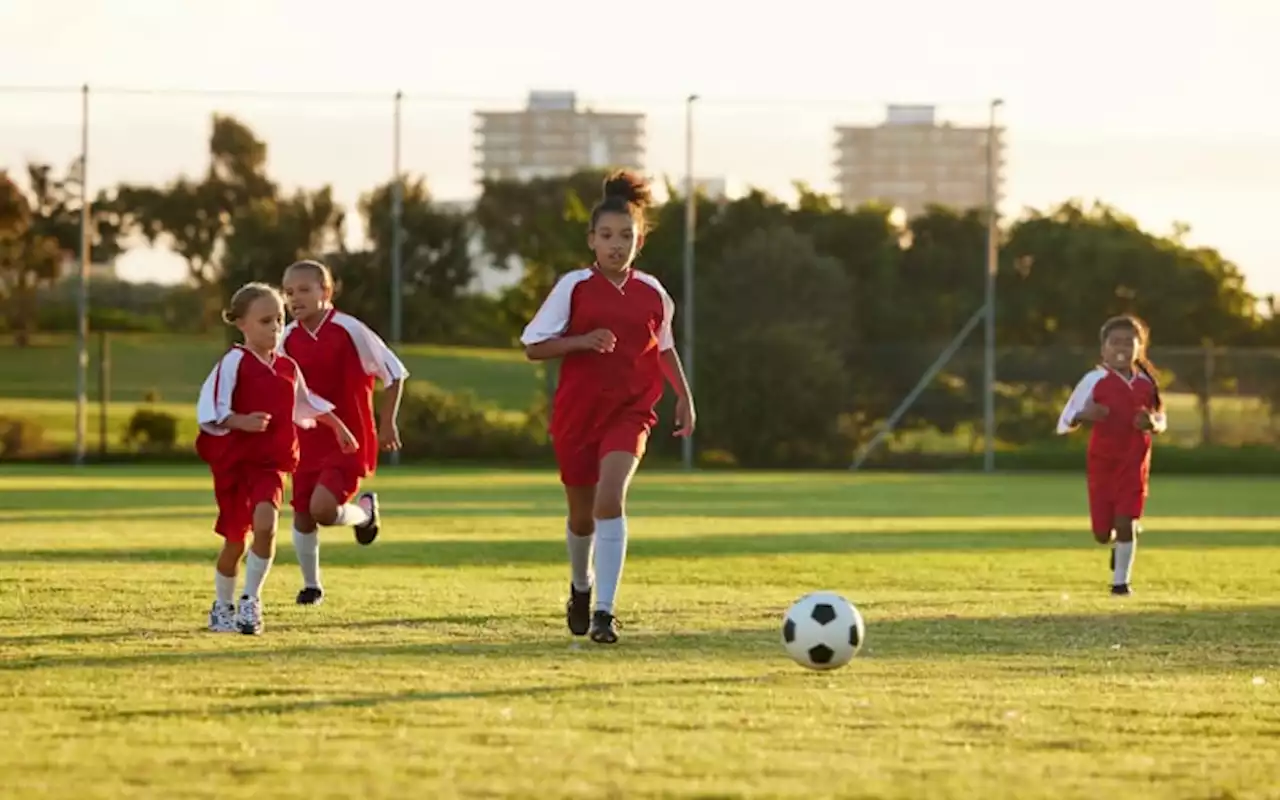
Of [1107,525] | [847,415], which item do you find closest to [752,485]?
[847,415]

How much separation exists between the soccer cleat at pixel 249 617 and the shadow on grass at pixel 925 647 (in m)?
0.18

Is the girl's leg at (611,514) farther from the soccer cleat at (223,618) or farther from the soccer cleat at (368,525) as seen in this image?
the soccer cleat at (368,525)

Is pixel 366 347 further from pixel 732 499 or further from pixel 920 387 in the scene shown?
pixel 920 387

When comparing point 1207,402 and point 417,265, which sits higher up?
point 417,265

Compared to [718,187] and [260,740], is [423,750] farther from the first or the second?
[718,187]

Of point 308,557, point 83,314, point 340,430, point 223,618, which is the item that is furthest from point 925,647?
point 83,314

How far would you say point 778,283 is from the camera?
3966 centimetres

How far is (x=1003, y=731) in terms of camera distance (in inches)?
285

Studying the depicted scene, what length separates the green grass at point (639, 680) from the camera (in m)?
6.35

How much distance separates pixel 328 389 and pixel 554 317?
8.06ft

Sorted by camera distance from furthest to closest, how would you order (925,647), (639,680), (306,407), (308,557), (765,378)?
1. (765,378)
2. (308,557)
3. (306,407)
4. (925,647)
5. (639,680)

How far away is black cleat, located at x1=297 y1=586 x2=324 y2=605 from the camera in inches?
466

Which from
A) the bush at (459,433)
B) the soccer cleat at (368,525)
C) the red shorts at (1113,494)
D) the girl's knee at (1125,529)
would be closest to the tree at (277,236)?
the bush at (459,433)

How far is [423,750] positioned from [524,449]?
3134 cm
